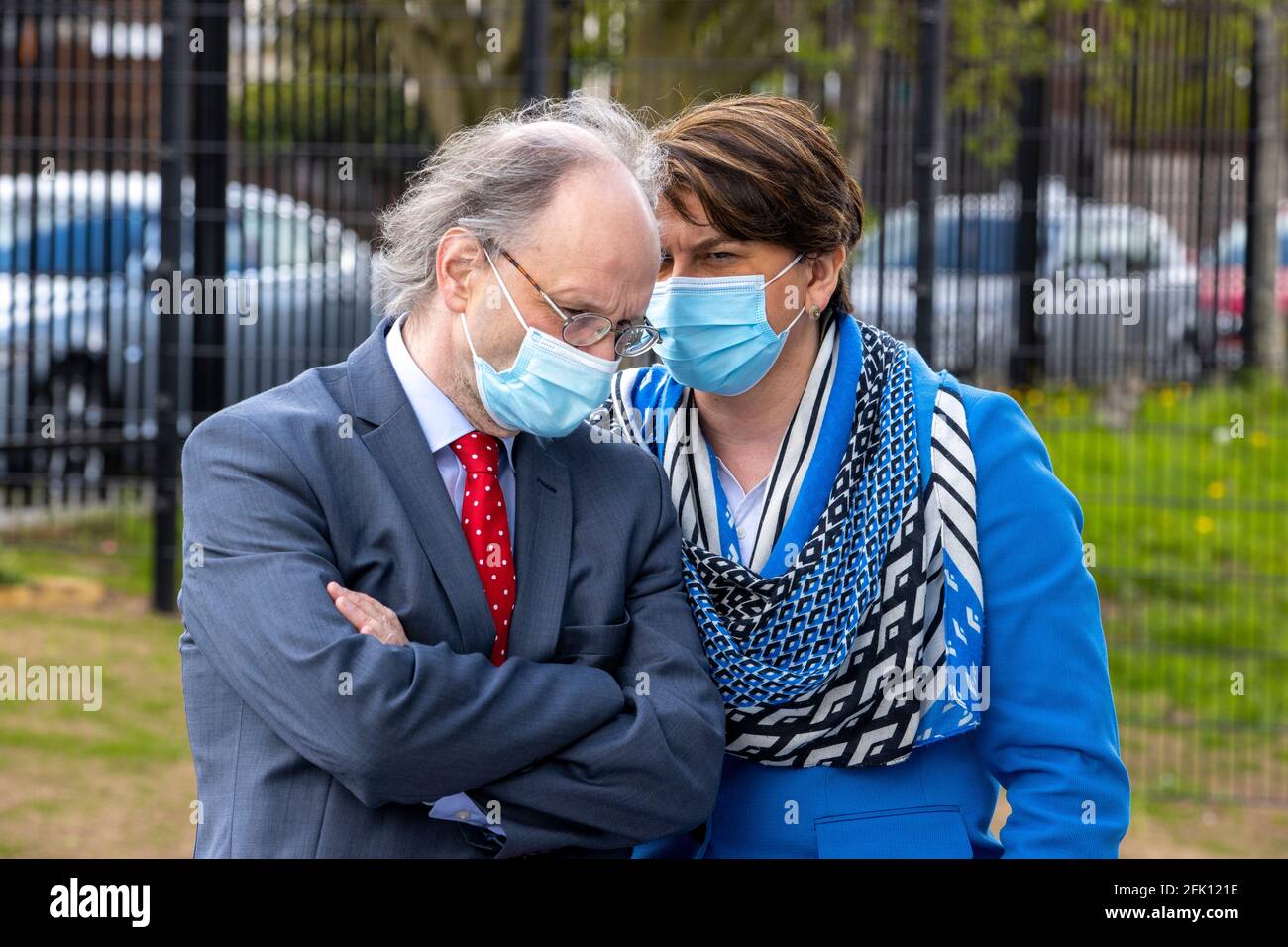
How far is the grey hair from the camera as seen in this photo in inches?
91.8

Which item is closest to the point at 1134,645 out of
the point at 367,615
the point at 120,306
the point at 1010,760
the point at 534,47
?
the point at 534,47

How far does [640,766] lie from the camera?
2.26 metres

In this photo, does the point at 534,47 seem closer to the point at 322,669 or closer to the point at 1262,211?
the point at 1262,211

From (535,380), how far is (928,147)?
172 inches

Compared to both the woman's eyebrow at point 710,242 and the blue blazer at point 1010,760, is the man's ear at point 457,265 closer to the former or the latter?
the woman's eyebrow at point 710,242

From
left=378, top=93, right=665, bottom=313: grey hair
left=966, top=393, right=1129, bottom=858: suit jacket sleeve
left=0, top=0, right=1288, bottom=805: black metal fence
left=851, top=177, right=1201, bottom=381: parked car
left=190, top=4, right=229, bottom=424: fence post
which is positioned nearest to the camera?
left=378, top=93, right=665, bottom=313: grey hair

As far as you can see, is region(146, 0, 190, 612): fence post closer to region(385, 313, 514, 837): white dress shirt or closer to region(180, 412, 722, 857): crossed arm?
region(385, 313, 514, 837): white dress shirt

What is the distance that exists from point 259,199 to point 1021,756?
607cm

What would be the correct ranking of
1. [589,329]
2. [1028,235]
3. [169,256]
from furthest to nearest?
1. [1028,235]
2. [169,256]
3. [589,329]

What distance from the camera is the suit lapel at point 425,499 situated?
7.52 ft

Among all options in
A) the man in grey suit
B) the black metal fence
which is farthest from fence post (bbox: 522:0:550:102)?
the man in grey suit

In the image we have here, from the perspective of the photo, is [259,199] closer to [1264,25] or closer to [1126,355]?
[1126,355]

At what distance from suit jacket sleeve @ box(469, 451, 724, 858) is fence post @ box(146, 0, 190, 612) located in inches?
219
